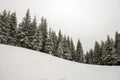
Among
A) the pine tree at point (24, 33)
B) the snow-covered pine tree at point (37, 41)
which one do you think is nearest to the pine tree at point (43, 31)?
the snow-covered pine tree at point (37, 41)

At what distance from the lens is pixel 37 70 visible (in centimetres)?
789

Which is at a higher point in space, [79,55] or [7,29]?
[7,29]

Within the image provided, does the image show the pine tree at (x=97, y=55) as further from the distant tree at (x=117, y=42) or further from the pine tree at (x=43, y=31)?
the pine tree at (x=43, y=31)

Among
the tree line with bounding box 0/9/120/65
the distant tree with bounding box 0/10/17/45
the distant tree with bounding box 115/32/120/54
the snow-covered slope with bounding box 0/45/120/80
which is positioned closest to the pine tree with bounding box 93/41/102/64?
the tree line with bounding box 0/9/120/65

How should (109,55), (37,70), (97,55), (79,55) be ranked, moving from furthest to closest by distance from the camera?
(97,55), (79,55), (109,55), (37,70)

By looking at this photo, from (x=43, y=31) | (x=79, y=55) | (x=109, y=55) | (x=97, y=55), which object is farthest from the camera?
(x=97, y=55)

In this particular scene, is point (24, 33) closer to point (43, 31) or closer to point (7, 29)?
point (7, 29)

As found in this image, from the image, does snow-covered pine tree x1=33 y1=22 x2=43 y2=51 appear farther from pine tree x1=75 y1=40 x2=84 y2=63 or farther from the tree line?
pine tree x1=75 y1=40 x2=84 y2=63

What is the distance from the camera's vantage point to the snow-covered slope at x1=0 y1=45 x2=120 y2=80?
6.97 metres

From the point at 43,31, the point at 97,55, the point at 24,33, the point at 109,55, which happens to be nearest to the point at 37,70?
the point at 24,33

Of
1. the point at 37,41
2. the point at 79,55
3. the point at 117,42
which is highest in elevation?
the point at 117,42

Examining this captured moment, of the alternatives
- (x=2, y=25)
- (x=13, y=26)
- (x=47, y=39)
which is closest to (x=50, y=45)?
(x=47, y=39)

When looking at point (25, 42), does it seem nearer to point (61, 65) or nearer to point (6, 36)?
point (6, 36)

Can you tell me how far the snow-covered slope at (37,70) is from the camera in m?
6.97
